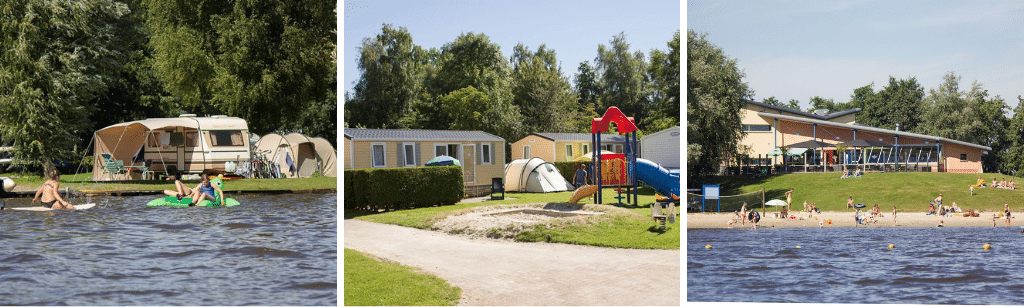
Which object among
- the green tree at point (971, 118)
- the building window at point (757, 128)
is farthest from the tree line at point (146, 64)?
the green tree at point (971, 118)

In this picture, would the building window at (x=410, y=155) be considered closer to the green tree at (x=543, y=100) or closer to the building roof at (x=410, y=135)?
the building roof at (x=410, y=135)

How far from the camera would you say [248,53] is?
19.6 meters

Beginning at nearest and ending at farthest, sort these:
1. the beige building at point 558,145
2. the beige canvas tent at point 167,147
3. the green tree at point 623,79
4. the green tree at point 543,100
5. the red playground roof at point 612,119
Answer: the red playground roof at point 612,119 → the beige canvas tent at point 167,147 → the beige building at point 558,145 → the green tree at point 543,100 → the green tree at point 623,79

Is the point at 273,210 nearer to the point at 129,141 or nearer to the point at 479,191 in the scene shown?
the point at 479,191

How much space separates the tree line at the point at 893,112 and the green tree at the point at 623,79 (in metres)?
5.11

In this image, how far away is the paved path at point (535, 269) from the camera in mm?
6848

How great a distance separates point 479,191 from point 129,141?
879 cm

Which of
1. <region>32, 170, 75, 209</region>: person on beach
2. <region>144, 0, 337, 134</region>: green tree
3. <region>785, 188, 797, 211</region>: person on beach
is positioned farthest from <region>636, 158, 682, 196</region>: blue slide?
<region>32, 170, 75, 209</region>: person on beach

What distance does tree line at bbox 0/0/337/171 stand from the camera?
719 inches

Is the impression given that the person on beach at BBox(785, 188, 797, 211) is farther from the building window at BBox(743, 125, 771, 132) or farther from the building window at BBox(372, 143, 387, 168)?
the building window at BBox(372, 143, 387, 168)

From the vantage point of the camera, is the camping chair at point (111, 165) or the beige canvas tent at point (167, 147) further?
the beige canvas tent at point (167, 147)

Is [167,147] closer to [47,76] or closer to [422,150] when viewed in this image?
[47,76]

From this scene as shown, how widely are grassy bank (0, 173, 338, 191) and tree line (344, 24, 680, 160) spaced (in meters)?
7.91

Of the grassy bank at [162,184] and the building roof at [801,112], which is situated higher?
the building roof at [801,112]
